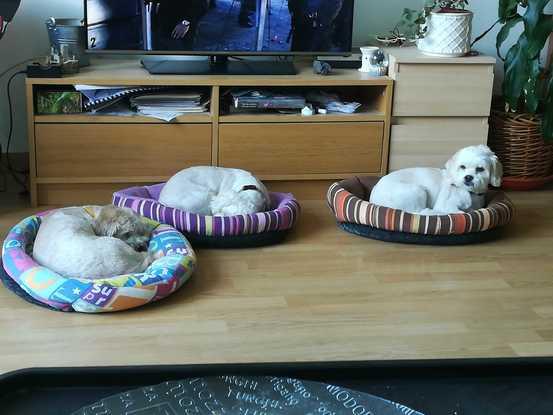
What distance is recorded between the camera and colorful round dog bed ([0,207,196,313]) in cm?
262

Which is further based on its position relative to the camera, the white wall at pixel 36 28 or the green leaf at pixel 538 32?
the white wall at pixel 36 28

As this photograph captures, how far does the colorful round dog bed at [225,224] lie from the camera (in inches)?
126

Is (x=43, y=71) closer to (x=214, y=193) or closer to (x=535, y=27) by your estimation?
(x=214, y=193)

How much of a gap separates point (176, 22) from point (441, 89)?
122cm

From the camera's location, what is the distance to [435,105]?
3.88m

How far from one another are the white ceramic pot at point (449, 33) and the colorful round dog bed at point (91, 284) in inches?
64.9

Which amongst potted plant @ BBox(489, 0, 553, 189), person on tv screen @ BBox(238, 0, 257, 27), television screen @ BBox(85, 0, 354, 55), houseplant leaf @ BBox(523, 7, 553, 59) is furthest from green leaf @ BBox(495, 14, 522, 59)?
person on tv screen @ BBox(238, 0, 257, 27)

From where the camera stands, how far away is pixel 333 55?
12.9 feet

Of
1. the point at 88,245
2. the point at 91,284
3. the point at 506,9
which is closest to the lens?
the point at 91,284

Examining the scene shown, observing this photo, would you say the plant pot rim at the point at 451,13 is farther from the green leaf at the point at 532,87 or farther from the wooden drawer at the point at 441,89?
the green leaf at the point at 532,87

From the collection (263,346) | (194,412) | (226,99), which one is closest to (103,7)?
(226,99)

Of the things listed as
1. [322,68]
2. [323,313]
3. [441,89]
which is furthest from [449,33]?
[323,313]

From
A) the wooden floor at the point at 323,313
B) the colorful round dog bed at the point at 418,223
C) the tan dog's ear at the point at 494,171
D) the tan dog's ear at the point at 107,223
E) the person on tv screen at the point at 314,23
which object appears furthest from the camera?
the person on tv screen at the point at 314,23

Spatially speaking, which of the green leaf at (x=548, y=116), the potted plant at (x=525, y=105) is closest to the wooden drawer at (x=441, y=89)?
the potted plant at (x=525, y=105)
